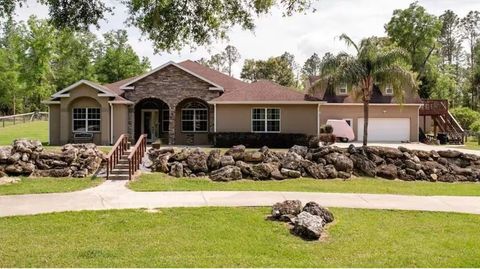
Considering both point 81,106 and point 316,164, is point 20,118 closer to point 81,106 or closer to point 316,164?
point 81,106

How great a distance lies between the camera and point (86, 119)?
2833 cm

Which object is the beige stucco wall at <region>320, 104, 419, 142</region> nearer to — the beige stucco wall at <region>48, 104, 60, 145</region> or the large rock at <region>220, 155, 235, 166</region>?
the large rock at <region>220, 155, 235, 166</region>

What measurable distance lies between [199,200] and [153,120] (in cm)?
1897

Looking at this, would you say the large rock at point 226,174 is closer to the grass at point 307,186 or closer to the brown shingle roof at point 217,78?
the grass at point 307,186

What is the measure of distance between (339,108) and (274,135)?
11500mm

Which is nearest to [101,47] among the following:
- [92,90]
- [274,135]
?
[92,90]

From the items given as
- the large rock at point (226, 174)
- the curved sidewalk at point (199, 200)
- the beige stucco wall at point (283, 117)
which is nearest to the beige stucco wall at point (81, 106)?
the beige stucco wall at point (283, 117)

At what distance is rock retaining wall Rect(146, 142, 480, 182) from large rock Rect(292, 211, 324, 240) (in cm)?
753

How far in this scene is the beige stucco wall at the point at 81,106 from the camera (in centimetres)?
2770

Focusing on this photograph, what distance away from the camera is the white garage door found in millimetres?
36688

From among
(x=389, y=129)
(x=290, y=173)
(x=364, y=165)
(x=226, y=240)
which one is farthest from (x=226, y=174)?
(x=389, y=129)

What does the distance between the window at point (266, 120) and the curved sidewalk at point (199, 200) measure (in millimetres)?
14580

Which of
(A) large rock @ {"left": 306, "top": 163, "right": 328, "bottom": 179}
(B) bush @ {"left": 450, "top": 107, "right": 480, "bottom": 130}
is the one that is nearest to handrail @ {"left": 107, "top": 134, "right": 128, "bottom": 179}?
(A) large rock @ {"left": 306, "top": 163, "right": 328, "bottom": 179}

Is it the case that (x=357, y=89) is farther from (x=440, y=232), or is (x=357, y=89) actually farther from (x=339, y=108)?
(x=440, y=232)
